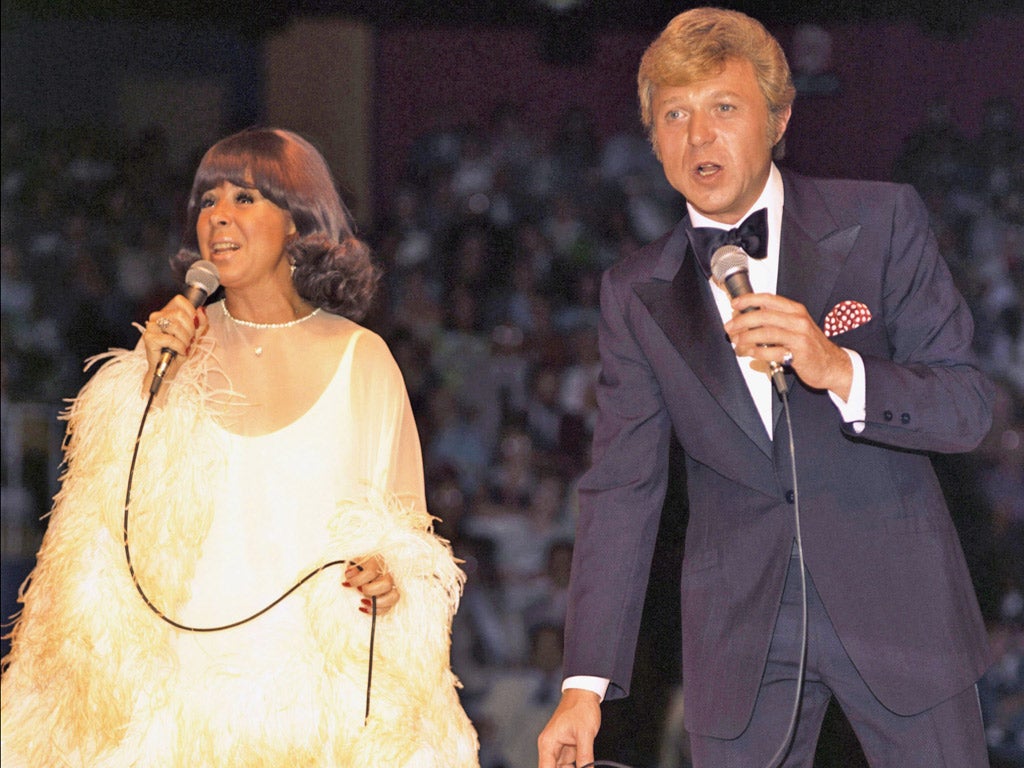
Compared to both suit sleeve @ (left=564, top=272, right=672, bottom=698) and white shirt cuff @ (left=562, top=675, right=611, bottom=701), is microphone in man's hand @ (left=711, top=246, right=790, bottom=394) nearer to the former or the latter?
suit sleeve @ (left=564, top=272, right=672, bottom=698)

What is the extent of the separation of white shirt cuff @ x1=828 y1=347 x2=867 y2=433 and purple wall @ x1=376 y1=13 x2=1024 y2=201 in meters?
4.58

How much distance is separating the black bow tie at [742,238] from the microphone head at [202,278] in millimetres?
920

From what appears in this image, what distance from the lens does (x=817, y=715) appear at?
2.29 metres

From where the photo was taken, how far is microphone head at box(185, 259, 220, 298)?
256 centimetres

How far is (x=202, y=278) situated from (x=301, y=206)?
35 cm

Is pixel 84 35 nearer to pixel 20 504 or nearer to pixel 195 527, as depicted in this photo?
pixel 20 504

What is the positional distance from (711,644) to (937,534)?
0.42 metres

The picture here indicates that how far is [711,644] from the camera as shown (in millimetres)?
2295

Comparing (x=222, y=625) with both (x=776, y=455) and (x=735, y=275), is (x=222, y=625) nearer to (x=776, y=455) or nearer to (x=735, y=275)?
(x=776, y=455)

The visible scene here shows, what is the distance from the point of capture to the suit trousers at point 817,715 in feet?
7.06

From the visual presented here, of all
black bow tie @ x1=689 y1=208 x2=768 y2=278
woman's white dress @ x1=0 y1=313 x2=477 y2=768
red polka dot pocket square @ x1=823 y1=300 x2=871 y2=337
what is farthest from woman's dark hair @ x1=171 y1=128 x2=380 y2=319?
red polka dot pocket square @ x1=823 y1=300 x2=871 y2=337

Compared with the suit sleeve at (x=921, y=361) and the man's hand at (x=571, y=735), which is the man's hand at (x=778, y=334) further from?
the man's hand at (x=571, y=735)

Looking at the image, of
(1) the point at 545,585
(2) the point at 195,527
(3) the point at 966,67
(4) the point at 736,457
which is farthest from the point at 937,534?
(3) the point at 966,67

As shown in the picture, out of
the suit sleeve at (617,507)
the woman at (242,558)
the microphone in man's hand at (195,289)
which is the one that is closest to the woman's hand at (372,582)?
the woman at (242,558)
